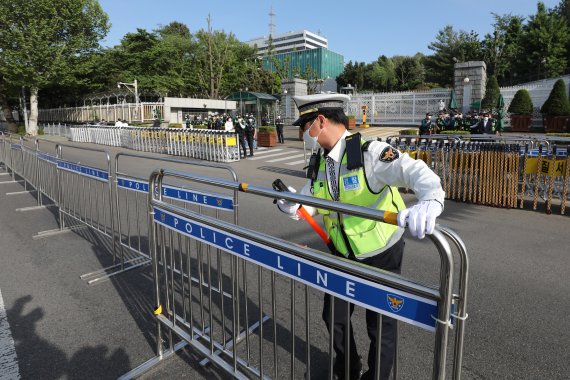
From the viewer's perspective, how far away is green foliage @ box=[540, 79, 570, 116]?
22406 mm

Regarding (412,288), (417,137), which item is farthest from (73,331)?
(417,137)

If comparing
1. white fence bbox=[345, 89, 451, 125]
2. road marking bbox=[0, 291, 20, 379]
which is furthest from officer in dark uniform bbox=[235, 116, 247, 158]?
road marking bbox=[0, 291, 20, 379]

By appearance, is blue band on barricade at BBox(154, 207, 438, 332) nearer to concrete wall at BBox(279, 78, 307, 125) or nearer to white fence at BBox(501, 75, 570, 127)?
concrete wall at BBox(279, 78, 307, 125)

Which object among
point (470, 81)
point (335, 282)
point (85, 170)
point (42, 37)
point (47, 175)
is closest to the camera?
point (335, 282)

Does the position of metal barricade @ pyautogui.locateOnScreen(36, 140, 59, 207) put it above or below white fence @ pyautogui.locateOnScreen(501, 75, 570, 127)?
below

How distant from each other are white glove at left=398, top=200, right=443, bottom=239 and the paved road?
5.76 ft

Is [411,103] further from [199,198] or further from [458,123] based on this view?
[199,198]

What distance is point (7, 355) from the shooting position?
10.1 ft

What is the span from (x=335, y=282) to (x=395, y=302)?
11.9 inches

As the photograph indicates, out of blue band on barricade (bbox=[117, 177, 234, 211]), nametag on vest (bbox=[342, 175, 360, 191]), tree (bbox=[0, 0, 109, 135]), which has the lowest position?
blue band on barricade (bbox=[117, 177, 234, 211])

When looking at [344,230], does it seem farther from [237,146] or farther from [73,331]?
[237,146]

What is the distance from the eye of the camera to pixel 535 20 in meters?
39.1

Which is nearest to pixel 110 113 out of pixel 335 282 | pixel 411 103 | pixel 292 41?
pixel 411 103

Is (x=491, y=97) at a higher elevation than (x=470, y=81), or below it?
below
